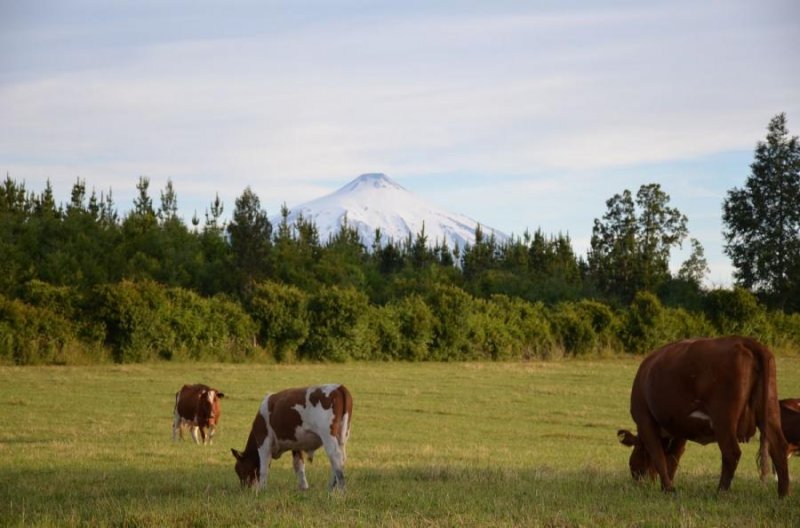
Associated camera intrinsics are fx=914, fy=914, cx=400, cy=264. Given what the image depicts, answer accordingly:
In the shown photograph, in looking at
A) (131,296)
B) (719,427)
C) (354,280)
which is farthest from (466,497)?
(354,280)

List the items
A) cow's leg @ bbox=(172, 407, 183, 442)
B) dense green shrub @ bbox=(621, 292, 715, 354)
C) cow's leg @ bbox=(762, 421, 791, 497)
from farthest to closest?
dense green shrub @ bbox=(621, 292, 715, 354)
cow's leg @ bbox=(172, 407, 183, 442)
cow's leg @ bbox=(762, 421, 791, 497)

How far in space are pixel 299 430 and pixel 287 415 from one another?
305mm

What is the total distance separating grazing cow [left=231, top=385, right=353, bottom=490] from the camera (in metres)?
13.9

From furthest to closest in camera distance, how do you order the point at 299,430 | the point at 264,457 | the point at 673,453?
the point at 264,457 < the point at 299,430 < the point at 673,453

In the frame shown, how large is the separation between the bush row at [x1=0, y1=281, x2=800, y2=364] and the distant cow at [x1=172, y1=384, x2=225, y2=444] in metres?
23.1

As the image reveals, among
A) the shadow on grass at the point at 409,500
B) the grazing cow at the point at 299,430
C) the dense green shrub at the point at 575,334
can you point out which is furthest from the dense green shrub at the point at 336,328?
the grazing cow at the point at 299,430

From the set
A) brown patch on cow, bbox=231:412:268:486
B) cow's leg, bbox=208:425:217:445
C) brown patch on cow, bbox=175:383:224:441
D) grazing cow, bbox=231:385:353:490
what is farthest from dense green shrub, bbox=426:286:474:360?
grazing cow, bbox=231:385:353:490

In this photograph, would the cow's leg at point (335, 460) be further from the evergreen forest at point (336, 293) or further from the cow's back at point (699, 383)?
the evergreen forest at point (336, 293)

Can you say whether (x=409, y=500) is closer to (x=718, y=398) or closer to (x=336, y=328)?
(x=718, y=398)

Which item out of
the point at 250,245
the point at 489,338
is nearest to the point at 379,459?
the point at 489,338

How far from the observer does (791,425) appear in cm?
1727

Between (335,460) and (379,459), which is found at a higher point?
(335,460)

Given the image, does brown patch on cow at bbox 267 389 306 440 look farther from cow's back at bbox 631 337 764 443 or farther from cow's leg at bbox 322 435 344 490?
cow's back at bbox 631 337 764 443

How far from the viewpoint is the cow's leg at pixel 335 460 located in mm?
13258
